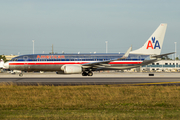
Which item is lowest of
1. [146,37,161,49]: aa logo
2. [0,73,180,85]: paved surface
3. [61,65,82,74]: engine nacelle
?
[0,73,180,85]: paved surface

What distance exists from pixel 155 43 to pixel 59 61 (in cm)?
2042

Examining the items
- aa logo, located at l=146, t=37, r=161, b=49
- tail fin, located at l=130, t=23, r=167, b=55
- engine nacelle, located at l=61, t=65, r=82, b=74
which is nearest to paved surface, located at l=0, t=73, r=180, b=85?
engine nacelle, located at l=61, t=65, r=82, b=74

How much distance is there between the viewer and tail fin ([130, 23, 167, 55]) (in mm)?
49969

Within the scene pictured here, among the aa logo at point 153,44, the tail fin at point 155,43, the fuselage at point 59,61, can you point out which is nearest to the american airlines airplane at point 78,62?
the fuselage at point 59,61

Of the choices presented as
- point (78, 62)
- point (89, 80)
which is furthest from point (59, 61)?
point (89, 80)

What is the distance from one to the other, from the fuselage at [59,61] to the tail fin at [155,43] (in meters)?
2.37

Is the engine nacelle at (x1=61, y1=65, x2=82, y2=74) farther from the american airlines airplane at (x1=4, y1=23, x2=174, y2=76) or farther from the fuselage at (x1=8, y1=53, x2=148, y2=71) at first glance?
the fuselage at (x1=8, y1=53, x2=148, y2=71)

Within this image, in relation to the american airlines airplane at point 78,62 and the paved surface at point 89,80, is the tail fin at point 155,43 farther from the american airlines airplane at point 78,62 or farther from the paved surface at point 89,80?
the paved surface at point 89,80

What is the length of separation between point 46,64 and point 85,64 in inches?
299

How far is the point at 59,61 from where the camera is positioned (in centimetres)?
4653

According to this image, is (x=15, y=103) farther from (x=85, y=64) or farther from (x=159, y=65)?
(x=159, y=65)

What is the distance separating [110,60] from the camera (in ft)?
149

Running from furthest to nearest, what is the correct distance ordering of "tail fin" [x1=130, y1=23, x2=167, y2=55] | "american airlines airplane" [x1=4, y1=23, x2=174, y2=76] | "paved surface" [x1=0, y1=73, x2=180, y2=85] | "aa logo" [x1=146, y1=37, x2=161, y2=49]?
1. "aa logo" [x1=146, y1=37, x2=161, y2=49]
2. "tail fin" [x1=130, y1=23, x2=167, y2=55]
3. "american airlines airplane" [x1=4, y1=23, x2=174, y2=76]
4. "paved surface" [x1=0, y1=73, x2=180, y2=85]

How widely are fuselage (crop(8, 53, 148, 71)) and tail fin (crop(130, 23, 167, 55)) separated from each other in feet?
7.78
